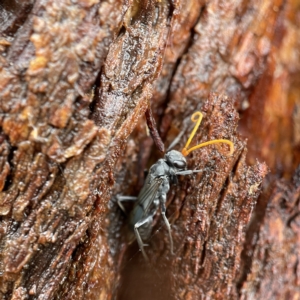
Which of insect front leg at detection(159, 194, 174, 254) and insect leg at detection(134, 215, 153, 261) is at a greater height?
insect front leg at detection(159, 194, 174, 254)

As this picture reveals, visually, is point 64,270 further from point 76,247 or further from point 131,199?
point 131,199

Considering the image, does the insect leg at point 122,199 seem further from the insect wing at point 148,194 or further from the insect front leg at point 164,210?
the insect front leg at point 164,210

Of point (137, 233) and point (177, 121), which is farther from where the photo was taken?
point (177, 121)

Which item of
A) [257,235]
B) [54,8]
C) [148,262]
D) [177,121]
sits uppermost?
[54,8]

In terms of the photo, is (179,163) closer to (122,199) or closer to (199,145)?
(199,145)

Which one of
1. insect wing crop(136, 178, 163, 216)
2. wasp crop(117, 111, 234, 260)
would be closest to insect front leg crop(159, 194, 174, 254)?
wasp crop(117, 111, 234, 260)

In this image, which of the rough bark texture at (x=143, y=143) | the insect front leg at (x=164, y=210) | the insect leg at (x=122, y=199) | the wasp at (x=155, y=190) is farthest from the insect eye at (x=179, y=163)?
the insect leg at (x=122, y=199)

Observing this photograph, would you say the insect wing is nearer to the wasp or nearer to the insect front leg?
the wasp

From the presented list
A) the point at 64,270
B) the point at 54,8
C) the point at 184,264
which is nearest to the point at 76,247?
the point at 64,270
